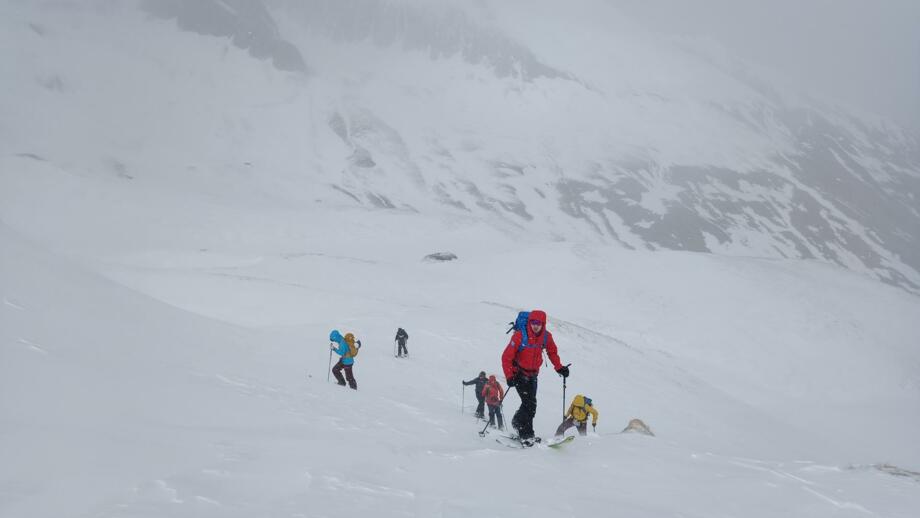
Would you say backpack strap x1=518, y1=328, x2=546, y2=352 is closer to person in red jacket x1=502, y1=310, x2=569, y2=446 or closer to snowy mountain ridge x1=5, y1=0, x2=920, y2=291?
person in red jacket x1=502, y1=310, x2=569, y2=446

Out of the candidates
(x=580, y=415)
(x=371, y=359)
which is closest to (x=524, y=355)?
(x=580, y=415)

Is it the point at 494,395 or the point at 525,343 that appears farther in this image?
the point at 494,395

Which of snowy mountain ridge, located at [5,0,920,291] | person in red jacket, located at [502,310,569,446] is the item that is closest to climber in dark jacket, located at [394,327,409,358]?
person in red jacket, located at [502,310,569,446]

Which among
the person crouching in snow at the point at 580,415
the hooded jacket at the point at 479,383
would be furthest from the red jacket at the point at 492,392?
the person crouching in snow at the point at 580,415

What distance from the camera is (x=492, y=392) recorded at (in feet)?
48.0

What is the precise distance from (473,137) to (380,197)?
2430 inches

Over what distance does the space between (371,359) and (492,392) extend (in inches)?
293

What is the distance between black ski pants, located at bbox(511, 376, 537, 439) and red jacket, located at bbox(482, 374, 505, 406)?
4824 mm

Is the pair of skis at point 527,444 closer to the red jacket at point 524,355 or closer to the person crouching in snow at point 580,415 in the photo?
the red jacket at point 524,355

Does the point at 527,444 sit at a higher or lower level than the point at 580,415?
higher

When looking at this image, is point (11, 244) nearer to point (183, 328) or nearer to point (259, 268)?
point (183, 328)

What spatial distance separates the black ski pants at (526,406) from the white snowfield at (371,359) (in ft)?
2.37

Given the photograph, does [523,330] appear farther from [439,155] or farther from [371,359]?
[439,155]

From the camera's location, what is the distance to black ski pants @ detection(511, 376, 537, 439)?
9.23 m
